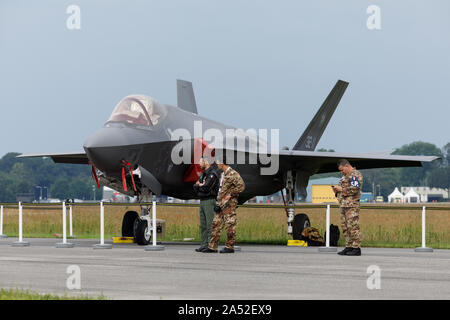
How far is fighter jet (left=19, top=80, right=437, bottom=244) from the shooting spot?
1655cm

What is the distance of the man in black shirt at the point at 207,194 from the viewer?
596 inches

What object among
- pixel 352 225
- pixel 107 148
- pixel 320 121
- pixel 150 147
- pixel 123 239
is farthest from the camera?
pixel 320 121

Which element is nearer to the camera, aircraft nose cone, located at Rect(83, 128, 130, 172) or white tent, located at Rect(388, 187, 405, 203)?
aircraft nose cone, located at Rect(83, 128, 130, 172)

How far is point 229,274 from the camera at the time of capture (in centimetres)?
1052

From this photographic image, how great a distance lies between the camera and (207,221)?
1527cm

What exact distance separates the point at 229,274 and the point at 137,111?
7380mm

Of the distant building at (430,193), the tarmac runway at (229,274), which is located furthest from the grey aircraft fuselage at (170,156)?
the distant building at (430,193)

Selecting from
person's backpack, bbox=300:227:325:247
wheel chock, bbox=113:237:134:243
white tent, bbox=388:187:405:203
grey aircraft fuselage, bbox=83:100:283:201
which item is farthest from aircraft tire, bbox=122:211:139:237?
white tent, bbox=388:187:405:203

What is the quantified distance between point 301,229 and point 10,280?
36.8 ft

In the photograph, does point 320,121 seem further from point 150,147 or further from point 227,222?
point 227,222

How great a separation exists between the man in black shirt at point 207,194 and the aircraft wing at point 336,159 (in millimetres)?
4475

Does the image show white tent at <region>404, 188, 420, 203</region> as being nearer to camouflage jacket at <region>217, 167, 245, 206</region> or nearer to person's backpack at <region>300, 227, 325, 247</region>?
person's backpack at <region>300, 227, 325, 247</region>

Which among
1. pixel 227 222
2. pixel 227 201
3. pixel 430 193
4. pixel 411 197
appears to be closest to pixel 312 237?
pixel 227 222
